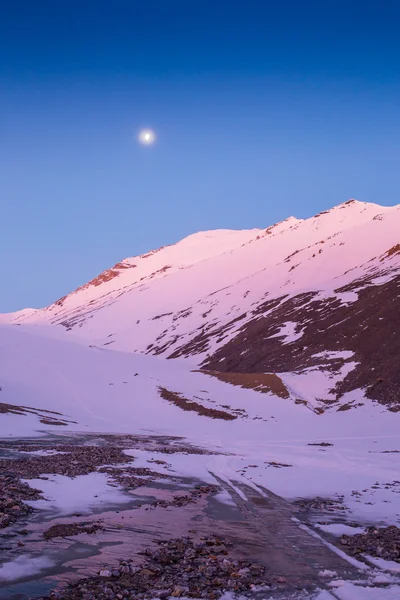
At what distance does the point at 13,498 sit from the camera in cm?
1538

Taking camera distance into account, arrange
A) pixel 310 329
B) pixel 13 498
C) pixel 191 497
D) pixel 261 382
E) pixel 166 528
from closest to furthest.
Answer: pixel 166 528 < pixel 13 498 < pixel 191 497 < pixel 261 382 < pixel 310 329

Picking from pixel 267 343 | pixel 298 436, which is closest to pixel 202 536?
pixel 298 436

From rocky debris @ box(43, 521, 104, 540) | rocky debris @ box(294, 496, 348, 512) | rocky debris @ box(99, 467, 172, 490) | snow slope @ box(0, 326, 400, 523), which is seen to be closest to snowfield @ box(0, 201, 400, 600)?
snow slope @ box(0, 326, 400, 523)

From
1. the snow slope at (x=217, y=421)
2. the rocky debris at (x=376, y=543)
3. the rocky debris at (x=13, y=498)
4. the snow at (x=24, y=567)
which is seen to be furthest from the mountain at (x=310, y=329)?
the snow at (x=24, y=567)

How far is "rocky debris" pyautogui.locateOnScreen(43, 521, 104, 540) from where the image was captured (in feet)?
40.6

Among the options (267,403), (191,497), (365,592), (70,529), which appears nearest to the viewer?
(365,592)

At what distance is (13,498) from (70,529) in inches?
129

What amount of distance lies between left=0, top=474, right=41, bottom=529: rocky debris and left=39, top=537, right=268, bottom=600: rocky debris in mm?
4082

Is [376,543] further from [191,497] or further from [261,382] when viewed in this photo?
[261,382]

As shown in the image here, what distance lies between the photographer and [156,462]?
27.5m

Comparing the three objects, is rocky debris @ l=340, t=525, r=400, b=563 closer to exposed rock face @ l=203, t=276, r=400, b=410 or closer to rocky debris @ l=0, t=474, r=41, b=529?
rocky debris @ l=0, t=474, r=41, b=529

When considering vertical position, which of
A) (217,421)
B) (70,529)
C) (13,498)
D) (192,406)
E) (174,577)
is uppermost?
(192,406)

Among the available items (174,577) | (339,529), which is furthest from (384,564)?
(174,577)

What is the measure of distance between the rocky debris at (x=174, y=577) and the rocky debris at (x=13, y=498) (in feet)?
13.4
